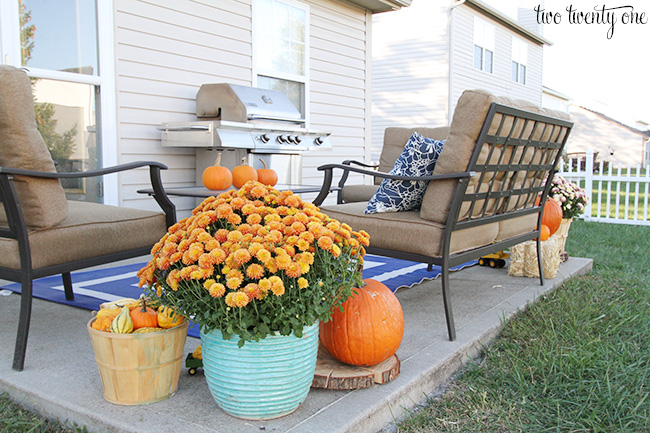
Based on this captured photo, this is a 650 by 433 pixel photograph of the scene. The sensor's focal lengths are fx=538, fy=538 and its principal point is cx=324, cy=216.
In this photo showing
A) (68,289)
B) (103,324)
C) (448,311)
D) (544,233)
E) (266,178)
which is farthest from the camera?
(266,178)

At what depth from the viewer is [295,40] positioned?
585 cm

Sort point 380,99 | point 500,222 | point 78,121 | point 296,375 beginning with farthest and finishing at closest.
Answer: point 380,99, point 78,121, point 500,222, point 296,375

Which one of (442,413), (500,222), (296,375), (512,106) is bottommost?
(442,413)

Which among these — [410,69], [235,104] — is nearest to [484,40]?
[410,69]

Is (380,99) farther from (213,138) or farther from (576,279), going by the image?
(576,279)

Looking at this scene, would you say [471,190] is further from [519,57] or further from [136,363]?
[519,57]

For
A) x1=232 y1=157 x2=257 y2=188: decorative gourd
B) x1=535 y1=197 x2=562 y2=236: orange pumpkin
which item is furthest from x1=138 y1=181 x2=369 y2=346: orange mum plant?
x1=535 y1=197 x2=562 y2=236: orange pumpkin

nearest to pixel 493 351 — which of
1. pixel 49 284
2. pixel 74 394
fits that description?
pixel 74 394

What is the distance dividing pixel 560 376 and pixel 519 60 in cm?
1514

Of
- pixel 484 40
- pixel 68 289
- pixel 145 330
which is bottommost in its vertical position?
pixel 68 289

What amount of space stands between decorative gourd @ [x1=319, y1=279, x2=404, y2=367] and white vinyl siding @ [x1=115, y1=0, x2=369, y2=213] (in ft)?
9.86

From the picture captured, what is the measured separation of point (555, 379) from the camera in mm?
1930

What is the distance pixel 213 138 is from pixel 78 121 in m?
1.00

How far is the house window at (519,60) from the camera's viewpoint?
1510 centimetres
